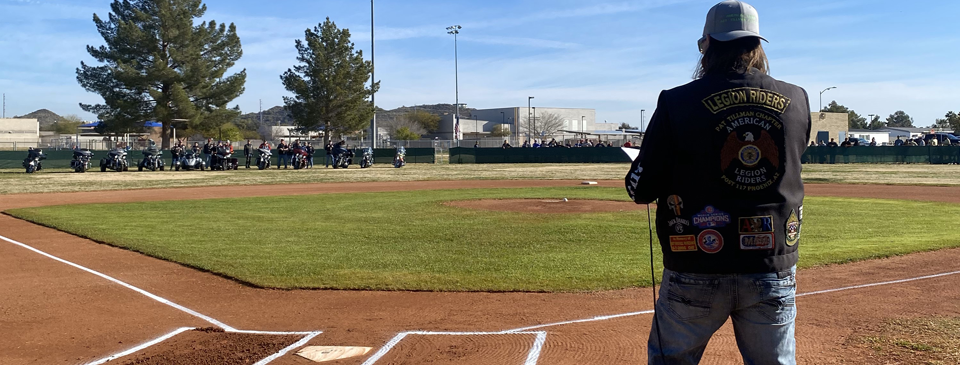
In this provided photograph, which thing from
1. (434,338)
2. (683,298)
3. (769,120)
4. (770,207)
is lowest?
(434,338)

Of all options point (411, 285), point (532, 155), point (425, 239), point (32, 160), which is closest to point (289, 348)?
point (411, 285)

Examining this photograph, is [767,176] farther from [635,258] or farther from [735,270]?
[635,258]

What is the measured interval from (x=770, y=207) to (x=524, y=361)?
2883mm

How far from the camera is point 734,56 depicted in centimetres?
301

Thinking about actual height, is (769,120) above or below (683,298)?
above

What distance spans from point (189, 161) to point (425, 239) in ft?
99.9

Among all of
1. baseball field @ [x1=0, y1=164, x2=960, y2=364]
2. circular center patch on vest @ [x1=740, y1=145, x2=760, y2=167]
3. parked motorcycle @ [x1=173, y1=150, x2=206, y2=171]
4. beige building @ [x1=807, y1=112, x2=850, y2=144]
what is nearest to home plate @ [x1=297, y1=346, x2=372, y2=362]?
baseball field @ [x1=0, y1=164, x2=960, y2=364]

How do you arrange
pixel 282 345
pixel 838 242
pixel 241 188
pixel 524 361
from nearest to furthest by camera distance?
pixel 524 361 → pixel 282 345 → pixel 838 242 → pixel 241 188

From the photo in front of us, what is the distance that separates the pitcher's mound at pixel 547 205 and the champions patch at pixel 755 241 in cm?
1382

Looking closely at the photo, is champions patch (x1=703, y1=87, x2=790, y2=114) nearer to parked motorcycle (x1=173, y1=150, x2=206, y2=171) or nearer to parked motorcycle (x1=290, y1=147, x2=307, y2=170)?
parked motorcycle (x1=173, y1=150, x2=206, y2=171)

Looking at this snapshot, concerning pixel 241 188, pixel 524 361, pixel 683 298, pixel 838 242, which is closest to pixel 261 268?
pixel 524 361

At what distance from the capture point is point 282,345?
19.2ft

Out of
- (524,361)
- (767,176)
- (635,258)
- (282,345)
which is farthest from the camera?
(635,258)

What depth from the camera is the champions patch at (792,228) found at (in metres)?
2.97
